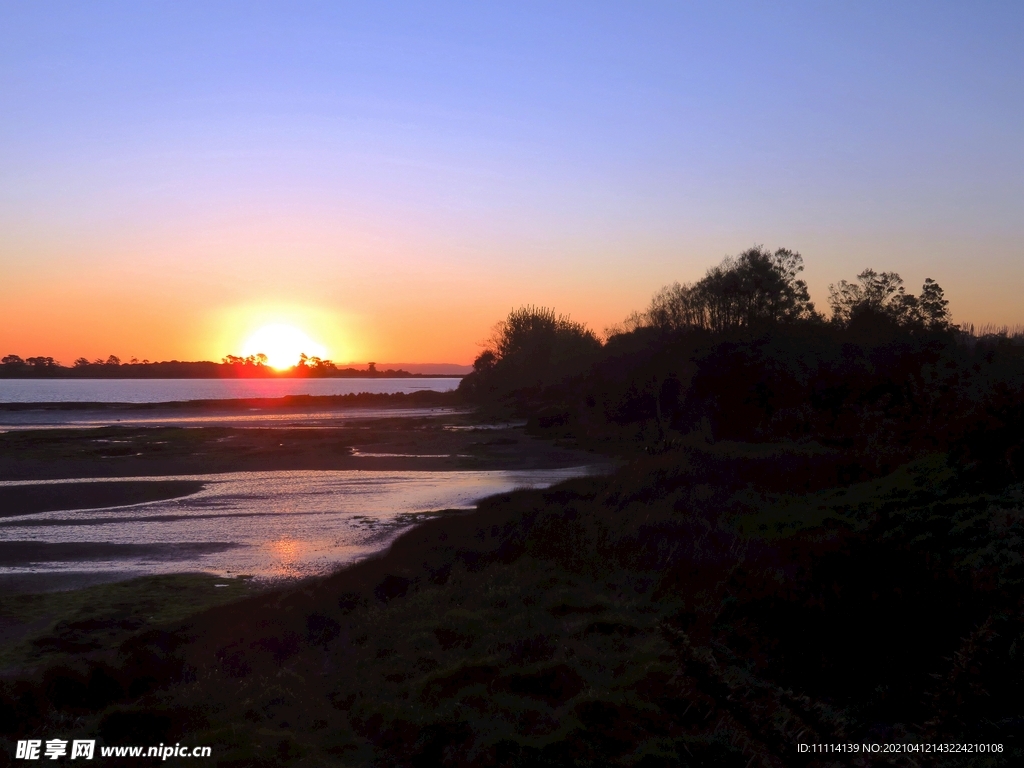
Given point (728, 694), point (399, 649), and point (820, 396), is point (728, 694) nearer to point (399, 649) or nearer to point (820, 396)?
point (399, 649)

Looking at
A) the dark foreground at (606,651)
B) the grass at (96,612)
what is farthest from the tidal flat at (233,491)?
the dark foreground at (606,651)

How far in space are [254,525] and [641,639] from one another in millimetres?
11413

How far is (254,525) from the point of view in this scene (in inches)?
674

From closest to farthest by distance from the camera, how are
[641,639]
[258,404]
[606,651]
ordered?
[606,651]
[641,639]
[258,404]

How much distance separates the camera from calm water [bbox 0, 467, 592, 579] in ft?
44.1

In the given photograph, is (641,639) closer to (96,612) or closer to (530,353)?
(96,612)

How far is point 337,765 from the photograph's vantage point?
5652 millimetres

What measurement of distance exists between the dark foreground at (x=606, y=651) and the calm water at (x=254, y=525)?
2141mm

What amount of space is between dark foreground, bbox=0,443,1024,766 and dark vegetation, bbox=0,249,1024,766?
0.03 m

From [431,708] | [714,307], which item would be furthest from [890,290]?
[431,708]

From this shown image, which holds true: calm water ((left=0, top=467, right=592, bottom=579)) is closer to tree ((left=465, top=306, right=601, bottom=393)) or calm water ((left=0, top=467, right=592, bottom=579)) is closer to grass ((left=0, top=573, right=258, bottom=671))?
grass ((left=0, top=573, right=258, bottom=671))

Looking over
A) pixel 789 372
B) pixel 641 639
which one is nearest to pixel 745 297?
pixel 789 372

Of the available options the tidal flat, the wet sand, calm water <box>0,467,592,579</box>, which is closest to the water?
the tidal flat

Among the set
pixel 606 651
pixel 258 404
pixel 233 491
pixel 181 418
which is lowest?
pixel 233 491
